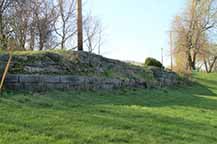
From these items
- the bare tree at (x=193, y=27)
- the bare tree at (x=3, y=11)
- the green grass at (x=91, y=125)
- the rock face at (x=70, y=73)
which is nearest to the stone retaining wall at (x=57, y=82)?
the rock face at (x=70, y=73)

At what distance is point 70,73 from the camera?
15.0 meters

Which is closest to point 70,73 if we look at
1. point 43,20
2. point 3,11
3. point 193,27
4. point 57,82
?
point 57,82

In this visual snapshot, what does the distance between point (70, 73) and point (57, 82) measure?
5.04 feet

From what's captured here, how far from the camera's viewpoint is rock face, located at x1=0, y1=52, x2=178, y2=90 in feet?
41.5

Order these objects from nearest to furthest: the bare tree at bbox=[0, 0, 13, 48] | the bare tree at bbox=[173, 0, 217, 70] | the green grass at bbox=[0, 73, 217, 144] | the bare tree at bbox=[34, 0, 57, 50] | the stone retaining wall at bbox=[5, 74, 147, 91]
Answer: the green grass at bbox=[0, 73, 217, 144]
the stone retaining wall at bbox=[5, 74, 147, 91]
the bare tree at bbox=[0, 0, 13, 48]
the bare tree at bbox=[34, 0, 57, 50]
the bare tree at bbox=[173, 0, 217, 70]

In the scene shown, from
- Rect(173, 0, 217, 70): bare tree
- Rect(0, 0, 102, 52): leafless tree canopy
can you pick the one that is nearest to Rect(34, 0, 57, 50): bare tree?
Rect(0, 0, 102, 52): leafless tree canopy

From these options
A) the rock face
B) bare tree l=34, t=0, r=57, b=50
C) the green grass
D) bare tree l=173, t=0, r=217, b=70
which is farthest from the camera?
bare tree l=173, t=0, r=217, b=70

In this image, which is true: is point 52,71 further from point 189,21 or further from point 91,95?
point 189,21

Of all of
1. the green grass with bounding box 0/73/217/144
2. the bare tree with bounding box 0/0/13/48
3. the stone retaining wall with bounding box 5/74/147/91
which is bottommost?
the green grass with bounding box 0/73/217/144

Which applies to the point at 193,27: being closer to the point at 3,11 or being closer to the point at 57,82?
the point at 3,11

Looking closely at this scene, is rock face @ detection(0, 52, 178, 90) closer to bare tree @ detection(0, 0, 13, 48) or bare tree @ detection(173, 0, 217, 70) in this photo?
bare tree @ detection(0, 0, 13, 48)

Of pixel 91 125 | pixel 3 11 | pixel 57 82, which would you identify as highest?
pixel 3 11

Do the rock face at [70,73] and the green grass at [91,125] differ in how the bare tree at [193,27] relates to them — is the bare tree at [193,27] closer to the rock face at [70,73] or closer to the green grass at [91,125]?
the rock face at [70,73]

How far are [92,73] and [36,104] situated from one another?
23.7ft
